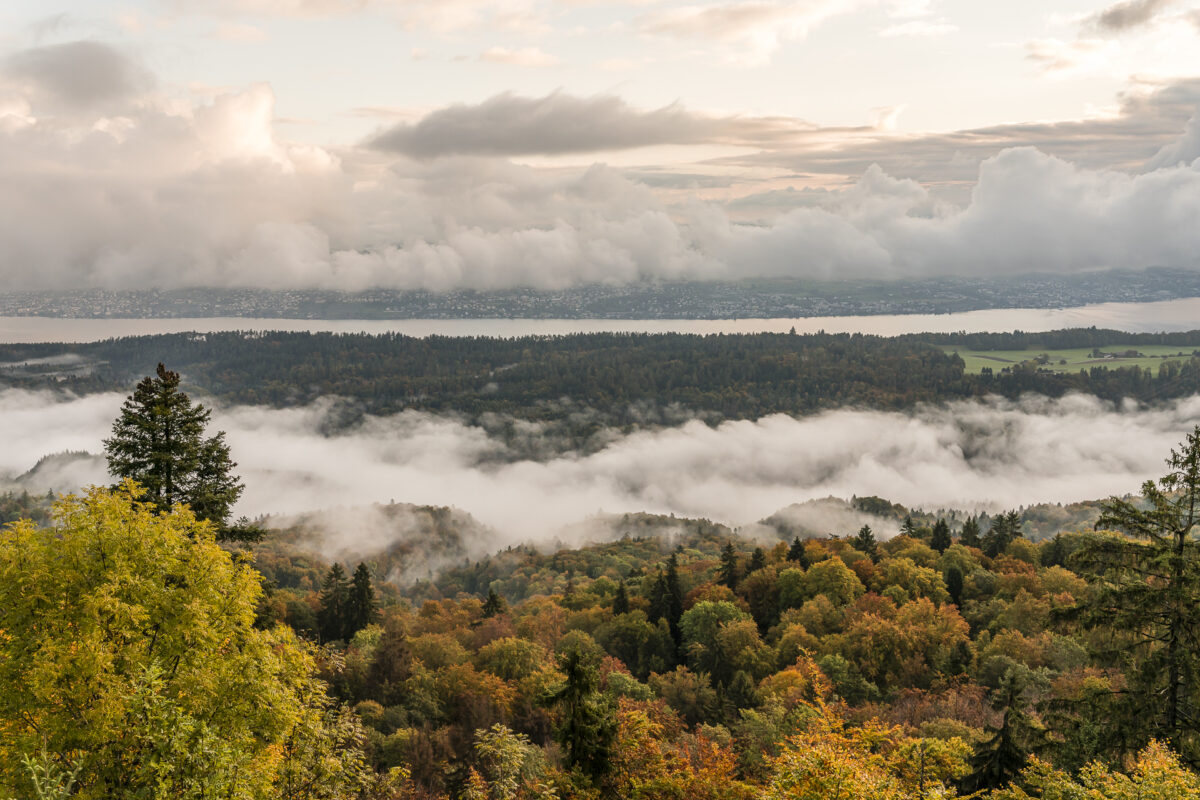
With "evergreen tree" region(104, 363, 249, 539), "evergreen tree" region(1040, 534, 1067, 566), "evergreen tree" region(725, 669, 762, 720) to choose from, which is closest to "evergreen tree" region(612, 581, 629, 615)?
"evergreen tree" region(725, 669, 762, 720)

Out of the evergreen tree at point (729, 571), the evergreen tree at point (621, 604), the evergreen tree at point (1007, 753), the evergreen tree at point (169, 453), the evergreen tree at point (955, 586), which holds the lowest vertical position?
the evergreen tree at point (621, 604)

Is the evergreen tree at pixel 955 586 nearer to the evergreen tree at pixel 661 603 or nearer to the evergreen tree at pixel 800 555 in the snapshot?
the evergreen tree at pixel 800 555

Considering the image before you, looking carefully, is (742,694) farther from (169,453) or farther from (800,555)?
(169,453)

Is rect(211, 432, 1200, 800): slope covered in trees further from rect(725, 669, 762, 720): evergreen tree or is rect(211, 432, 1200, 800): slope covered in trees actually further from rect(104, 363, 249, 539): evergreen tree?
rect(104, 363, 249, 539): evergreen tree

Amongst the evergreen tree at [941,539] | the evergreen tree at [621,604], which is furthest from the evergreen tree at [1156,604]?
the evergreen tree at [941,539]

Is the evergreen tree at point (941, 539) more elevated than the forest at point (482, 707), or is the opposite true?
the forest at point (482, 707)

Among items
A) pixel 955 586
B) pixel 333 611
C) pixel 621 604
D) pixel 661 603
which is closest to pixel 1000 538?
pixel 955 586
